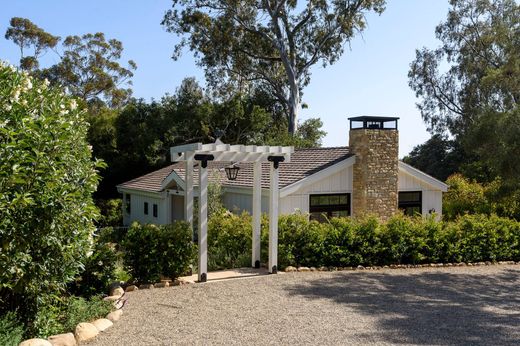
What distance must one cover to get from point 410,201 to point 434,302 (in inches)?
416

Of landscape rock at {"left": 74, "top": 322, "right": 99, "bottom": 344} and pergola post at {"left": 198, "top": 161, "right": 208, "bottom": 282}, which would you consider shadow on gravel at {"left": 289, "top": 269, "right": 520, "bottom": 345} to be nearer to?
pergola post at {"left": 198, "top": 161, "right": 208, "bottom": 282}

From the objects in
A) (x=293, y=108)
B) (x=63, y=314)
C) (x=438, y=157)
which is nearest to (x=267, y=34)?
(x=293, y=108)

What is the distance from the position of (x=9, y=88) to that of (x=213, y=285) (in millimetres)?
5644

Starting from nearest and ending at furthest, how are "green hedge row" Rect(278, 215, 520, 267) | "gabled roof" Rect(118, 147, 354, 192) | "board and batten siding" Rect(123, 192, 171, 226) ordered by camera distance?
1. "green hedge row" Rect(278, 215, 520, 267)
2. "gabled roof" Rect(118, 147, 354, 192)
3. "board and batten siding" Rect(123, 192, 171, 226)

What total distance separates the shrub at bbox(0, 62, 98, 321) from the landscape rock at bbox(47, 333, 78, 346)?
1.63 feet

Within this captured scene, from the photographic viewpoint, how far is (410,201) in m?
20.1

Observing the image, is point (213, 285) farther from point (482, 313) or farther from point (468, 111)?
point (468, 111)

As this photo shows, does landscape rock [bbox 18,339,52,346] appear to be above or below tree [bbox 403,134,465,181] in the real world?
below

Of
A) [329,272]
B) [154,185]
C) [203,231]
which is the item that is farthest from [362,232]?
[154,185]

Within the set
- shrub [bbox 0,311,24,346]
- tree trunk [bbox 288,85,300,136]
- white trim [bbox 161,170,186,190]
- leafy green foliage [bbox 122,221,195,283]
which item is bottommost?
shrub [bbox 0,311,24,346]

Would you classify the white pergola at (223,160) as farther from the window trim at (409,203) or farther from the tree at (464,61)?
the tree at (464,61)

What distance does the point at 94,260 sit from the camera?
9242 millimetres

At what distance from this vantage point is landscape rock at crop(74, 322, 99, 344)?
7188 mm

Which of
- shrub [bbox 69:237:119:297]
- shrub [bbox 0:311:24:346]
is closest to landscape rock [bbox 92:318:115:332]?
shrub [bbox 0:311:24:346]
